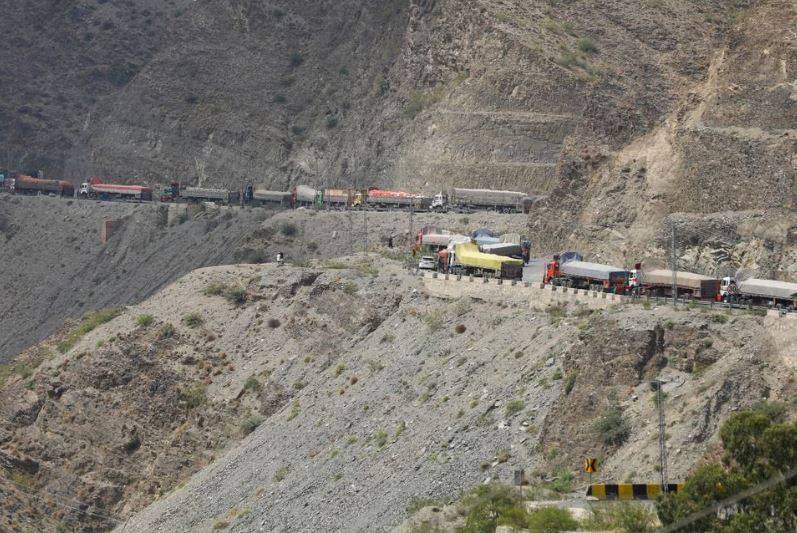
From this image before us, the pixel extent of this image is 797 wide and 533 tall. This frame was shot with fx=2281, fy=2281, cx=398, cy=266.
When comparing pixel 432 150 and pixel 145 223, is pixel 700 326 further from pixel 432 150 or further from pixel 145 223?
pixel 145 223

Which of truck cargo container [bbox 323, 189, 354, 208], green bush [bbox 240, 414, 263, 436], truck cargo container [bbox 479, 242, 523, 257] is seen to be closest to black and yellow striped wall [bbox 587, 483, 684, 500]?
green bush [bbox 240, 414, 263, 436]

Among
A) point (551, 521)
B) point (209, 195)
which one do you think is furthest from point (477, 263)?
point (209, 195)

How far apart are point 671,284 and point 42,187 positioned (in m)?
72.4

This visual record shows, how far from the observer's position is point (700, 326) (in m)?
53.3

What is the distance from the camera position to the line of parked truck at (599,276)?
59188 millimetres

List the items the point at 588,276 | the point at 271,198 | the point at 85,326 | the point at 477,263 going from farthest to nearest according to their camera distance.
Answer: the point at 271,198
the point at 85,326
the point at 477,263
the point at 588,276

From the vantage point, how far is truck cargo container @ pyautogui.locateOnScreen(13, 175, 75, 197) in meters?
127

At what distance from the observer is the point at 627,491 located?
1815 inches

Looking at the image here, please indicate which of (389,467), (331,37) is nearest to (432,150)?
(331,37)

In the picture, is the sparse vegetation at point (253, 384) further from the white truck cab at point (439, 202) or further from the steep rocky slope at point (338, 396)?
the white truck cab at point (439, 202)

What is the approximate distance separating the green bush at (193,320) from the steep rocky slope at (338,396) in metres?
0.08

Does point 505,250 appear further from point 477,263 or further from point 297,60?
point 297,60

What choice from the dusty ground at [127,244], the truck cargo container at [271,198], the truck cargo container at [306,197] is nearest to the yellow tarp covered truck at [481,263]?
the dusty ground at [127,244]

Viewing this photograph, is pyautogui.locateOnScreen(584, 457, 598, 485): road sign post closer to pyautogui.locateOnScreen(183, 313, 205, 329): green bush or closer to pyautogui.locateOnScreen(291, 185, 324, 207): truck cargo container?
pyautogui.locateOnScreen(183, 313, 205, 329): green bush
